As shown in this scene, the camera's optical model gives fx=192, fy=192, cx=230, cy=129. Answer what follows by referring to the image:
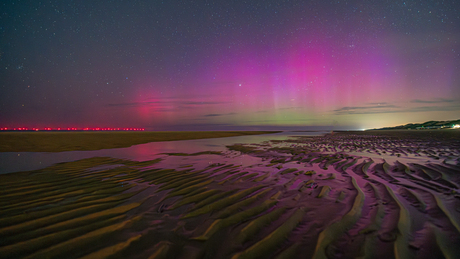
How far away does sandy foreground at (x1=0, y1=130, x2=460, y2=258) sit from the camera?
246cm

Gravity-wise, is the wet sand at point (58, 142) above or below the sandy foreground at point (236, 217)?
above

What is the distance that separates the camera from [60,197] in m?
4.53

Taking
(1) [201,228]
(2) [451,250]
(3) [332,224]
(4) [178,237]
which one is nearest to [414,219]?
(2) [451,250]

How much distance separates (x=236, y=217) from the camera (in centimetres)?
337

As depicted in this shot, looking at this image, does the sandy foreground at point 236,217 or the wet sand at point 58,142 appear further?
the wet sand at point 58,142

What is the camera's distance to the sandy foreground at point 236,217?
2.46 m

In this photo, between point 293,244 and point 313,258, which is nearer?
point 313,258

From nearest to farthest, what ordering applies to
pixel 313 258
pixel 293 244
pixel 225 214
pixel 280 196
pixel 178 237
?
1. pixel 313 258
2. pixel 293 244
3. pixel 178 237
4. pixel 225 214
5. pixel 280 196

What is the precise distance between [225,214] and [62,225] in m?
2.68

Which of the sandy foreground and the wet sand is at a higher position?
the wet sand

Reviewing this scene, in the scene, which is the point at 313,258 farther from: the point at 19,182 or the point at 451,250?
the point at 19,182

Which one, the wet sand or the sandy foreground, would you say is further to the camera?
the wet sand

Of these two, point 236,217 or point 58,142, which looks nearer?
point 236,217

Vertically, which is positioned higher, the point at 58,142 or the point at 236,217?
the point at 58,142
